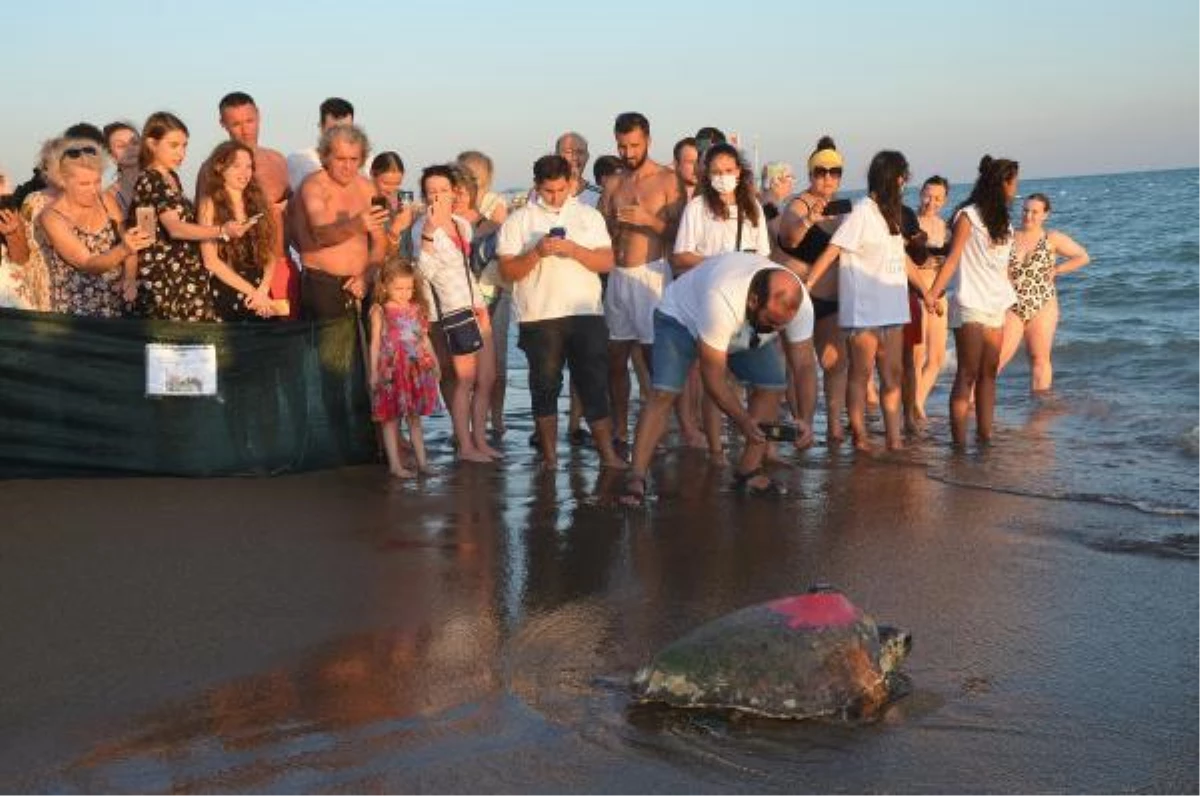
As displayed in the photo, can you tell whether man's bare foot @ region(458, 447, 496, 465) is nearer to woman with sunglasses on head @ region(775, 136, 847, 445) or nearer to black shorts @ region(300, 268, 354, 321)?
black shorts @ region(300, 268, 354, 321)

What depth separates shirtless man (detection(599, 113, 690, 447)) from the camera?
8.28m

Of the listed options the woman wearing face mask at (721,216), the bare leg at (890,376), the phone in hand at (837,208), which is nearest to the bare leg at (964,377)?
the bare leg at (890,376)

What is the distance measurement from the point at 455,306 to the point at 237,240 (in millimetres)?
1271

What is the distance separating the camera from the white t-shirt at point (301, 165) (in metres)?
8.56

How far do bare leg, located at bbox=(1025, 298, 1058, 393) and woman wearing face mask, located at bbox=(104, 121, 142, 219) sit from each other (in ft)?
21.3

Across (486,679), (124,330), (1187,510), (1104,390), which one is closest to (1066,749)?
(486,679)

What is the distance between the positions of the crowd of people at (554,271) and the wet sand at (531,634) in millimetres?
696

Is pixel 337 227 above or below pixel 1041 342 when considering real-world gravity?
above

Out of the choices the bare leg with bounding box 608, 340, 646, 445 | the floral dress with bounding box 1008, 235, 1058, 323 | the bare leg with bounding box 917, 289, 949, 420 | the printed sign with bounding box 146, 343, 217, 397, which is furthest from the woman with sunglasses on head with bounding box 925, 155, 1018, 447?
the printed sign with bounding box 146, 343, 217, 397

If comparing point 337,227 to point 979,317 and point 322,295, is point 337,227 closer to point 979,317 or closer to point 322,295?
point 322,295

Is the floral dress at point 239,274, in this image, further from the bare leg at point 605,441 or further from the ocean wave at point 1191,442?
the ocean wave at point 1191,442

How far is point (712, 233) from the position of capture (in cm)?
789

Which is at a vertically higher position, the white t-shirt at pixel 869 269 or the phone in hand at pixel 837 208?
the phone in hand at pixel 837 208

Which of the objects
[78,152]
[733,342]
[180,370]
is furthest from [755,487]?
[78,152]
